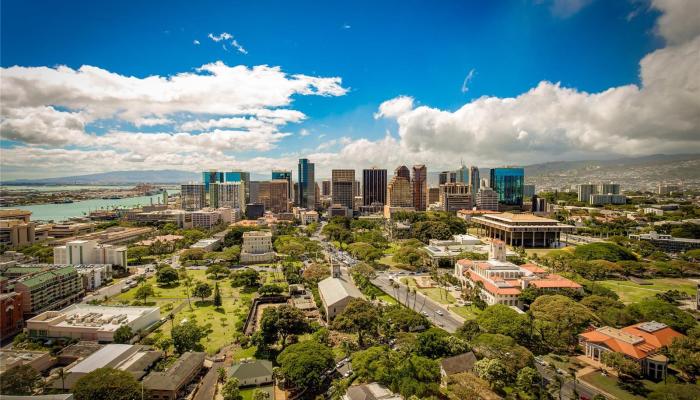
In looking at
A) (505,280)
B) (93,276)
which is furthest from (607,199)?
(93,276)

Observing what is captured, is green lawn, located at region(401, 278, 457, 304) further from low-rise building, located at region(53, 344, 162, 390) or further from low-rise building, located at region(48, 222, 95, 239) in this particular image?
low-rise building, located at region(48, 222, 95, 239)

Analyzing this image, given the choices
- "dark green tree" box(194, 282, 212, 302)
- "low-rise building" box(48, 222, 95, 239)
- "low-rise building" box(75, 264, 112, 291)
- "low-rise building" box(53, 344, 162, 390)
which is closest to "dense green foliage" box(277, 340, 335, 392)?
"low-rise building" box(53, 344, 162, 390)

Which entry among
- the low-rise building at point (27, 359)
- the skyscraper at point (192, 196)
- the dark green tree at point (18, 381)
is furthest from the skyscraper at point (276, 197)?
the dark green tree at point (18, 381)

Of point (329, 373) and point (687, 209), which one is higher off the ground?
point (687, 209)

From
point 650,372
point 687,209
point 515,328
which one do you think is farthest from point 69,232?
point 687,209

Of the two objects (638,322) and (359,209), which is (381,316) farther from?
(359,209)

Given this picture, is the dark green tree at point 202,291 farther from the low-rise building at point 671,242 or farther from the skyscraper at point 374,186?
the skyscraper at point 374,186
